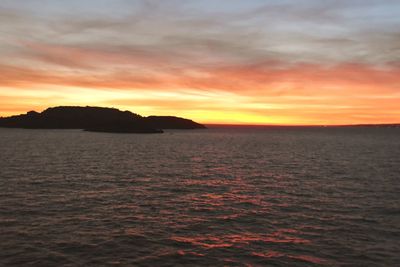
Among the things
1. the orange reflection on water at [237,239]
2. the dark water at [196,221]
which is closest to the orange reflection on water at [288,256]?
the dark water at [196,221]

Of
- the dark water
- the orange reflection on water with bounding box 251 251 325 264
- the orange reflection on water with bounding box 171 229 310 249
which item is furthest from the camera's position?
the orange reflection on water with bounding box 171 229 310 249

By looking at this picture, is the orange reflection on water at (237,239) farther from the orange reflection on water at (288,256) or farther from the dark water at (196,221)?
the orange reflection on water at (288,256)

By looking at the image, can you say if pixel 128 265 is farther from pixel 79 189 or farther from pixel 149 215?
pixel 79 189

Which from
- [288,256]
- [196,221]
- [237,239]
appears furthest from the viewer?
[196,221]

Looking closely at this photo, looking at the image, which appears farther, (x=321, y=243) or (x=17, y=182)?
(x=17, y=182)

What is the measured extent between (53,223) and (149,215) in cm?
843

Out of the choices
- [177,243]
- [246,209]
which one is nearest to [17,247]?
[177,243]

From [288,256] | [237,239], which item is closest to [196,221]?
[237,239]

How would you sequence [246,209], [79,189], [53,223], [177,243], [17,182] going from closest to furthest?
[177,243] → [53,223] → [246,209] → [79,189] → [17,182]

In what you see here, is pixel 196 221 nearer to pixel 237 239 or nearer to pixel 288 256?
pixel 237 239

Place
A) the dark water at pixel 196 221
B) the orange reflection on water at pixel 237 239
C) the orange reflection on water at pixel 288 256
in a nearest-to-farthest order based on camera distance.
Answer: the orange reflection on water at pixel 288 256 → the dark water at pixel 196 221 → the orange reflection on water at pixel 237 239

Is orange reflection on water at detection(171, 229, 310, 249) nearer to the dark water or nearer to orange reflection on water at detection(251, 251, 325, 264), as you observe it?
the dark water

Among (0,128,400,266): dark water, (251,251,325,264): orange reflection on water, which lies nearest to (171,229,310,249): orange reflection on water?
(0,128,400,266): dark water

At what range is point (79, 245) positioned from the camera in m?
25.6
